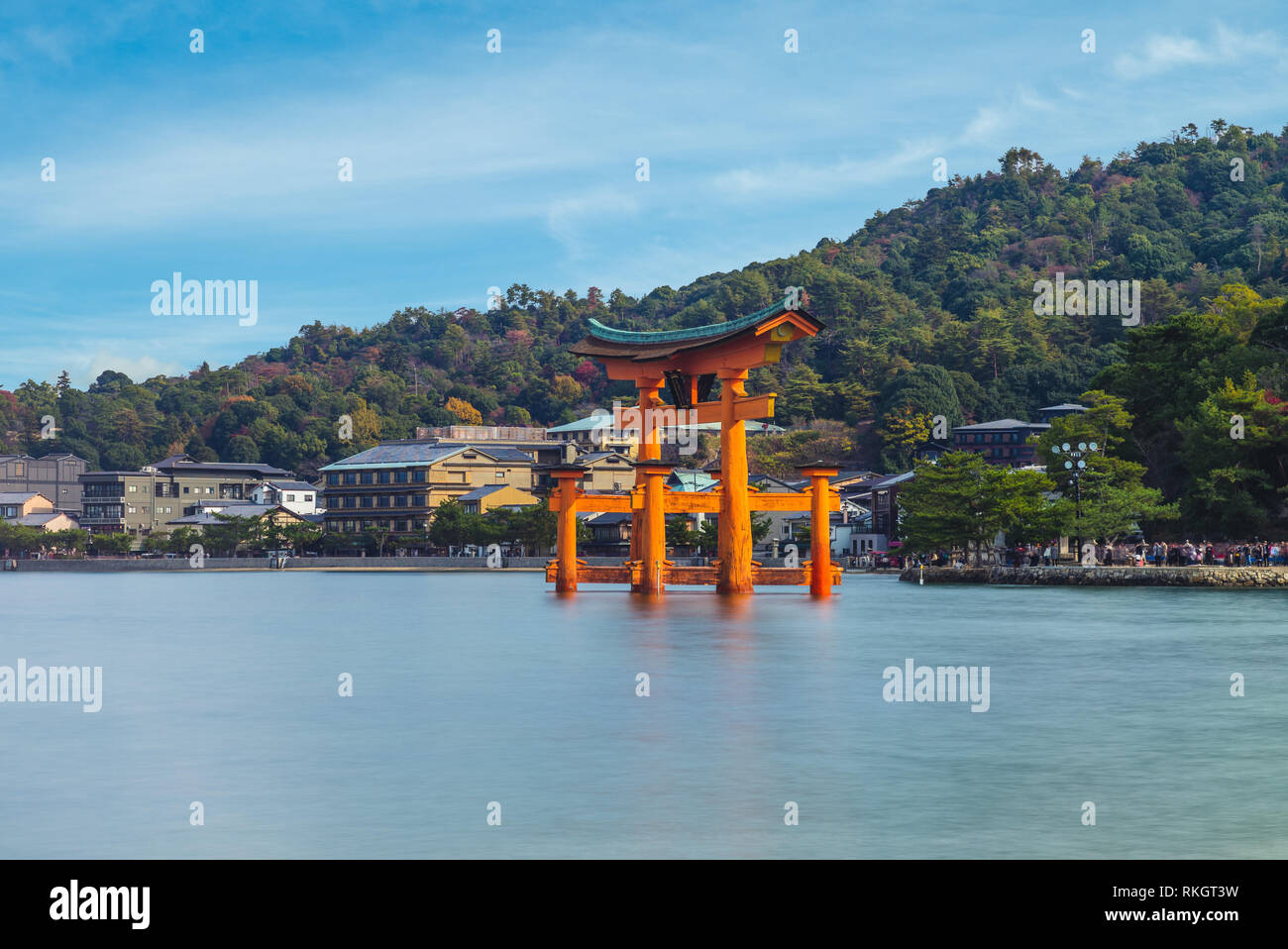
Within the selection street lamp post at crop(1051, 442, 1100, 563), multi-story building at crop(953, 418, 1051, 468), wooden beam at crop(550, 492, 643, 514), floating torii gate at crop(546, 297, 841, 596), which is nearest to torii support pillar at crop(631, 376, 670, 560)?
floating torii gate at crop(546, 297, 841, 596)

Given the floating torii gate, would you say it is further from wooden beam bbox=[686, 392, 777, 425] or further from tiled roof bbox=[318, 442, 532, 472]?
tiled roof bbox=[318, 442, 532, 472]

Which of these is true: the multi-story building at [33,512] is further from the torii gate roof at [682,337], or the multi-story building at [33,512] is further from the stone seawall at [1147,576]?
the stone seawall at [1147,576]

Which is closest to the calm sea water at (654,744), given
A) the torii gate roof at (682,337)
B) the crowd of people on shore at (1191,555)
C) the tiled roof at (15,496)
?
the torii gate roof at (682,337)

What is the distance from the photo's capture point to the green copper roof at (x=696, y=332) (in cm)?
4041

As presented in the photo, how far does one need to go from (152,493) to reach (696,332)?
81.1 m

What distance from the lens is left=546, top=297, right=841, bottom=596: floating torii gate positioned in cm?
4181

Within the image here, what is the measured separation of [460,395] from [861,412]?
166 feet

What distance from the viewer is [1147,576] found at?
54.5m

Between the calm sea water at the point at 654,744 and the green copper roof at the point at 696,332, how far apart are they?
9.49m

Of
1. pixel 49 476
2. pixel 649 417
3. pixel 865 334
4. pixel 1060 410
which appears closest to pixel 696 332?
pixel 649 417

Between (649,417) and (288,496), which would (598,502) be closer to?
(649,417)

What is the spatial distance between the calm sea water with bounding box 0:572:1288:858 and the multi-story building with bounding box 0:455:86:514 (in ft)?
304
